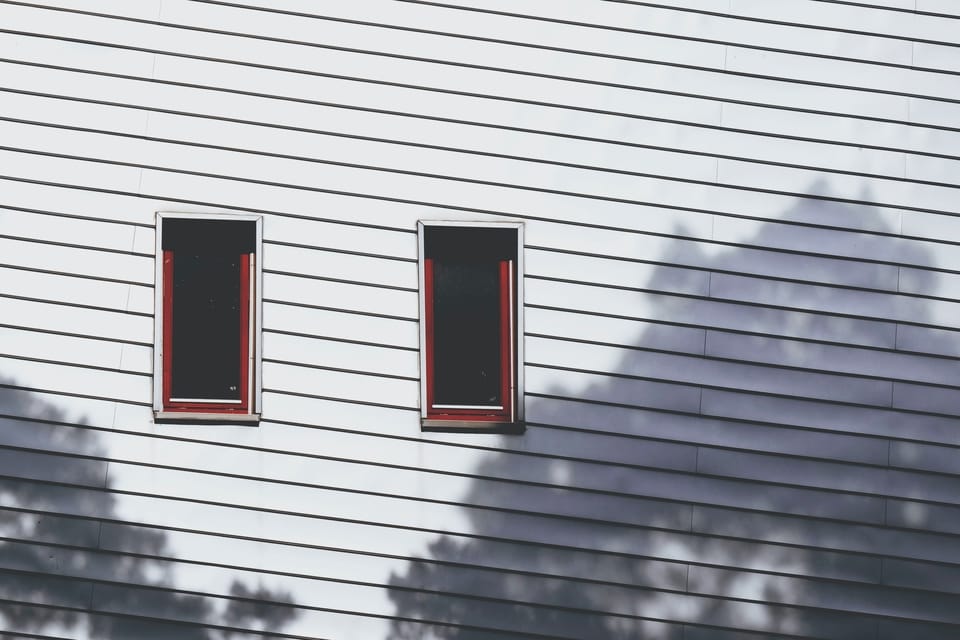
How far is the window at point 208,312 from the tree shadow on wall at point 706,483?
1.71 meters

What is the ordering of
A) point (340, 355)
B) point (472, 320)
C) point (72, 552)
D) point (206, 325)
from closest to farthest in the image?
1. point (72, 552)
2. point (340, 355)
3. point (206, 325)
4. point (472, 320)

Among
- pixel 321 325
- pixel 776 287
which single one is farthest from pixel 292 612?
pixel 776 287

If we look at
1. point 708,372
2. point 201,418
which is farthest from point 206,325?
point 708,372

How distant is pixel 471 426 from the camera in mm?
6234

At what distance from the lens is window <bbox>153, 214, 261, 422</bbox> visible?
629 cm

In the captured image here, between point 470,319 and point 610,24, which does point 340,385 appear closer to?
point 470,319

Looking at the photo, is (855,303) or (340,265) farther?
(855,303)

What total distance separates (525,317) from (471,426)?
803mm

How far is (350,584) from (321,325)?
1695 millimetres

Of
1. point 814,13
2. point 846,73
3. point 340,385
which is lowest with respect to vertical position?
point 340,385

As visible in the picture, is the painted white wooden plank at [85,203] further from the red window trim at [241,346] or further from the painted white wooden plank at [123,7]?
the painted white wooden plank at [123,7]

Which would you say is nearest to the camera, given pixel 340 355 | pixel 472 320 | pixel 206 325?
pixel 340 355

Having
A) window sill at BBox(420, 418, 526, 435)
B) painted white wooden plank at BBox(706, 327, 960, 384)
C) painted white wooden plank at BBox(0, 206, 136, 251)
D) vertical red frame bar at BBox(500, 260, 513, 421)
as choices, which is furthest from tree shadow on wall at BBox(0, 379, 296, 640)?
painted white wooden plank at BBox(706, 327, 960, 384)

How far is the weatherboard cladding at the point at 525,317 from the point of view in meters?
6.16
